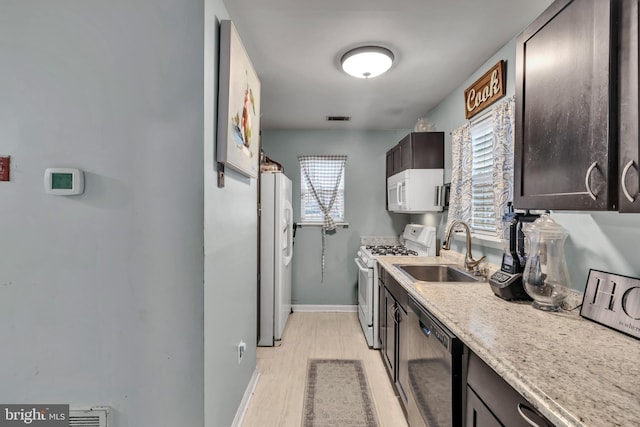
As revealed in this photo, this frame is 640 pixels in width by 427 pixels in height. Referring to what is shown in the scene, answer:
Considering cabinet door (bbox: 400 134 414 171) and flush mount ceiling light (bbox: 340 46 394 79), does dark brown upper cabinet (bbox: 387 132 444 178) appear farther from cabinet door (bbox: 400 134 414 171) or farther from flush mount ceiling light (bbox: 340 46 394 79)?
flush mount ceiling light (bbox: 340 46 394 79)

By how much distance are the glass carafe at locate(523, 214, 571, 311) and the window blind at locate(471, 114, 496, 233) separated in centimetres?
71

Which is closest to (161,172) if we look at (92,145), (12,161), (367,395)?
(92,145)

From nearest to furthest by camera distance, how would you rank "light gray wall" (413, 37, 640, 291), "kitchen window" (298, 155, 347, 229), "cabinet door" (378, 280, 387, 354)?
"light gray wall" (413, 37, 640, 291), "cabinet door" (378, 280, 387, 354), "kitchen window" (298, 155, 347, 229)

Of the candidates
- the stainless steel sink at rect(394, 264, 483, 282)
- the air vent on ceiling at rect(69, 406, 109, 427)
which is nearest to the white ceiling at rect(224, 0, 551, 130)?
the stainless steel sink at rect(394, 264, 483, 282)

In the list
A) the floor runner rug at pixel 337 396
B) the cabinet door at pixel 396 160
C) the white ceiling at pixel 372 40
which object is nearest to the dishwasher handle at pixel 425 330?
the floor runner rug at pixel 337 396

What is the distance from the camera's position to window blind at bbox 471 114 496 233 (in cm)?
213

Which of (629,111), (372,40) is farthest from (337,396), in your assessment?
(372,40)

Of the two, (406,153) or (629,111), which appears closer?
(629,111)

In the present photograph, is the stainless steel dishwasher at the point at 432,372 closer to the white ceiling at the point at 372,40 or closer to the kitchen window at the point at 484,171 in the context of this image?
the kitchen window at the point at 484,171

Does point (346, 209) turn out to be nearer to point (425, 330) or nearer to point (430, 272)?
point (430, 272)

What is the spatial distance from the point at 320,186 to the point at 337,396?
2.55 metres

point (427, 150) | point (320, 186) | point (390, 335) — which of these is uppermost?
point (427, 150)

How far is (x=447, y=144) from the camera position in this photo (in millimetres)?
2891

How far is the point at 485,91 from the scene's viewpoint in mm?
2145
